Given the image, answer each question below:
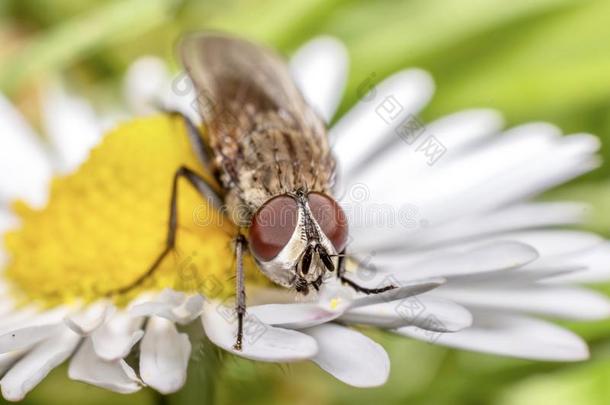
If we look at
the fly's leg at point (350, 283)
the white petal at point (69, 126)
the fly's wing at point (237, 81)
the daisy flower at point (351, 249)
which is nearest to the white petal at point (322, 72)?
the daisy flower at point (351, 249)

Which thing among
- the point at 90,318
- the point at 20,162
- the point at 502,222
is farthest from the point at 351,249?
the point at 20,162

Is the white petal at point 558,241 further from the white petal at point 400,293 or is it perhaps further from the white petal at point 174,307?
the white petal at point 174,307

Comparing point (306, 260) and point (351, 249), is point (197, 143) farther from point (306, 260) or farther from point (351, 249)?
point (306, 260)

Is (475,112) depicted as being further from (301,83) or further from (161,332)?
(161,332)

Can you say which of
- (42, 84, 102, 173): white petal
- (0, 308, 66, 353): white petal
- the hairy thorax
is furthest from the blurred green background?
the hairy thorax

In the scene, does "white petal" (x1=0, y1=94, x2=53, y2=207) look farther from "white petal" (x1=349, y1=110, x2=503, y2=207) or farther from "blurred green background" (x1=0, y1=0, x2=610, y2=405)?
"white petal" (x1=349, y1=110, x2=503, y2=207)

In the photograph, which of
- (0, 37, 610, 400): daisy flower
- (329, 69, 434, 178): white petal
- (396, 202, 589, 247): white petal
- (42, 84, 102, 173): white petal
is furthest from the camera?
(42, 84, 102, 173): white petal
